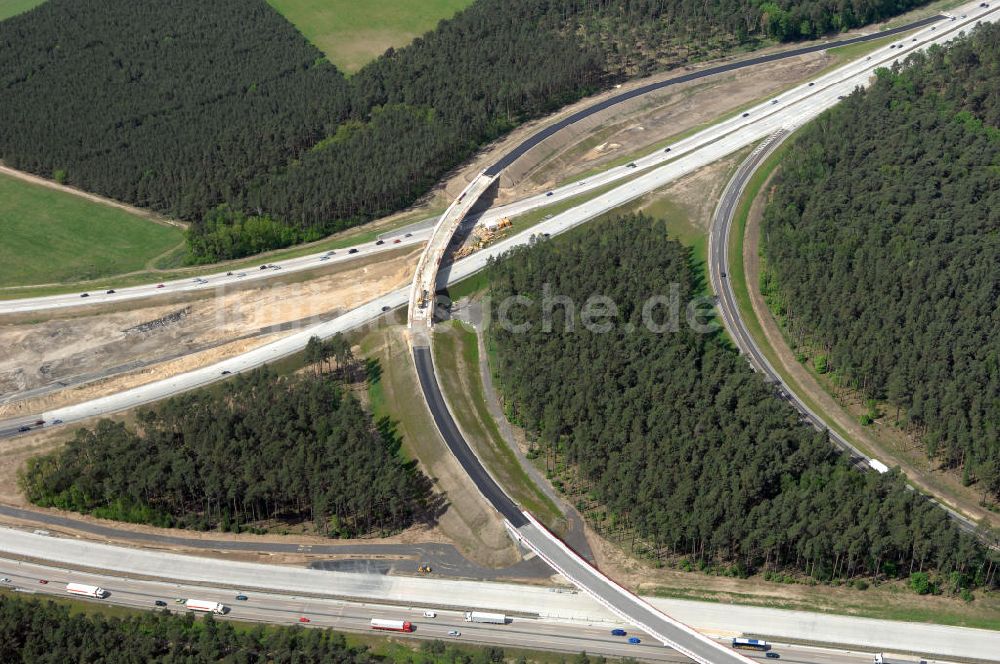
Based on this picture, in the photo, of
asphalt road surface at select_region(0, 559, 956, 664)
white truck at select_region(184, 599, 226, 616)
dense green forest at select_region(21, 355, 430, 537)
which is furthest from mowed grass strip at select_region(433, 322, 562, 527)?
white truck at select_region(184, 599, 226, 616)

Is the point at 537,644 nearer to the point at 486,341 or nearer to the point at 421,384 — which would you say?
the point at 421,384

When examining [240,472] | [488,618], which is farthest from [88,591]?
[488,618]

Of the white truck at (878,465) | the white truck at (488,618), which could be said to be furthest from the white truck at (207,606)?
the white truck at (878,465)

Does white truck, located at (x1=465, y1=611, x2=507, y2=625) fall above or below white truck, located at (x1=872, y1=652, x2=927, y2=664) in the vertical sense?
above

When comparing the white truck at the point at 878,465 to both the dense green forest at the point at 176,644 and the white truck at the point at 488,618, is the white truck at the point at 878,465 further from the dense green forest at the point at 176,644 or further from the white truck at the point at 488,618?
the white truck at the point at 488,618

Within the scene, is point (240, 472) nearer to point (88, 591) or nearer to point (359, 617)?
point (88, 591)

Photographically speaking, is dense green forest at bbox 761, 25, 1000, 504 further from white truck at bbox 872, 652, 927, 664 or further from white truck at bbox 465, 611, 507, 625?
white truck at bbox 465, 611, 507, 625

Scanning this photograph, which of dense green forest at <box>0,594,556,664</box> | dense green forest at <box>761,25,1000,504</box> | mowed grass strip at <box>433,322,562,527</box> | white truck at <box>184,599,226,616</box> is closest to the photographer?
dense green forest at <box>0,594,556,664</box>
